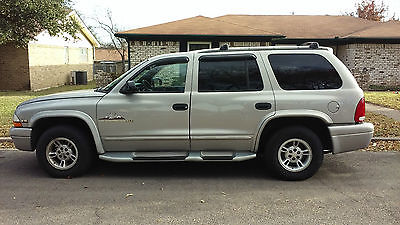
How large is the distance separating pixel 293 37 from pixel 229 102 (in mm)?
15469

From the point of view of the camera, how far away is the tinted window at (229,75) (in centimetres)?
510

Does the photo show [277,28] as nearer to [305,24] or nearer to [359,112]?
[305,24]

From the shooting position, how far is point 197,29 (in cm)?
1683

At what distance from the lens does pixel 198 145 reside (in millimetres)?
5133

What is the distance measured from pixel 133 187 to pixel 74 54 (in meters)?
24.8

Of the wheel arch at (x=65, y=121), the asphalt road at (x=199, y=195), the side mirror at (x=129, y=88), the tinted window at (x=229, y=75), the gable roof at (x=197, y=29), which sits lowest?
the asphalt road at (x=199, y=195)

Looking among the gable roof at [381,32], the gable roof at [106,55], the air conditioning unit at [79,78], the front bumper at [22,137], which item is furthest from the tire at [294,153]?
the gable roof at [106,55]

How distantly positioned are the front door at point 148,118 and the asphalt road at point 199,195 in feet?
1.82

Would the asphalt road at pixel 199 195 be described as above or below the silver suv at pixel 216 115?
→ below

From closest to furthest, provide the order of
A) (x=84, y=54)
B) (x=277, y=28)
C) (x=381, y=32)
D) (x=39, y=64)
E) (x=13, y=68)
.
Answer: (x=381, y=32) < (x=13, y=68) < (x=277, y=28) < (x=39, y=64) < (x=84, y=54)

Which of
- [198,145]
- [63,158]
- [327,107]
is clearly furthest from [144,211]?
[327,107]

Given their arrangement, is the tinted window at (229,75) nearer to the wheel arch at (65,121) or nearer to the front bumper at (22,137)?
the wheel arch at (65,121)

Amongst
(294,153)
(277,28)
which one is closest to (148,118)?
(294,153)

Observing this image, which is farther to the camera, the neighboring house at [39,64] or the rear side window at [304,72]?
the neighboring house at [39,64]
